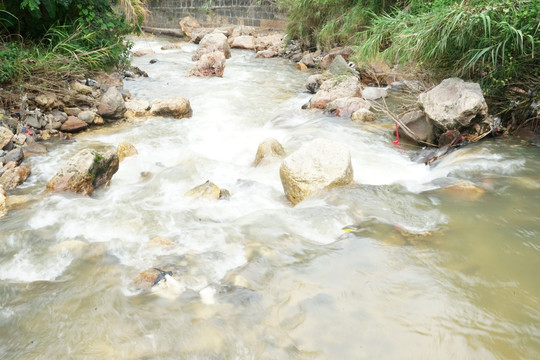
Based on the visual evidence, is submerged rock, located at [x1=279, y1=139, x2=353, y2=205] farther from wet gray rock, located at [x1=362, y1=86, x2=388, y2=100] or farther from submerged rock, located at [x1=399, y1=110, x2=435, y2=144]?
wet gray rock, located at [x1=362, y1=86, x2=388, y2=100]

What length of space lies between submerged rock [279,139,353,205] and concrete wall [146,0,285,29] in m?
14.7

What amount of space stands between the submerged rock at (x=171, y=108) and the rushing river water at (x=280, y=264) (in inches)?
75.1

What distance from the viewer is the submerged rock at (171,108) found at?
6422mm

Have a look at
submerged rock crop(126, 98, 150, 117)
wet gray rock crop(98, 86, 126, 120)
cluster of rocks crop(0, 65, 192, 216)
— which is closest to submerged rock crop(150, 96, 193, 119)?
cluster of rocks crop(0, 65, 192, 216)

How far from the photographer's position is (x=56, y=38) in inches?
245

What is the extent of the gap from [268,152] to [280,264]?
227 cm

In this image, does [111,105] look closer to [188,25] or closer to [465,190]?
[465,190]

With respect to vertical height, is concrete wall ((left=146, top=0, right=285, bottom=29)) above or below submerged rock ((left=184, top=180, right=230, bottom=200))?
above

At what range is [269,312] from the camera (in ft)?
7.10

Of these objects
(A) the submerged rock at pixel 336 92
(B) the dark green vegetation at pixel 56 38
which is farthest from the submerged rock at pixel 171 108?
(A) the submerged rock at pixel 336 92

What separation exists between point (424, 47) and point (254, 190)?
10.3ft

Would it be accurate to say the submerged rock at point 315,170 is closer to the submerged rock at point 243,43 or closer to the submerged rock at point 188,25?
the submerged rock at point 243,43

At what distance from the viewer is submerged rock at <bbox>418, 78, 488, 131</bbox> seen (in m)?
4.42

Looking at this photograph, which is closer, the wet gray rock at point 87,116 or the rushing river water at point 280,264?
the rushing river water at point 280,264
